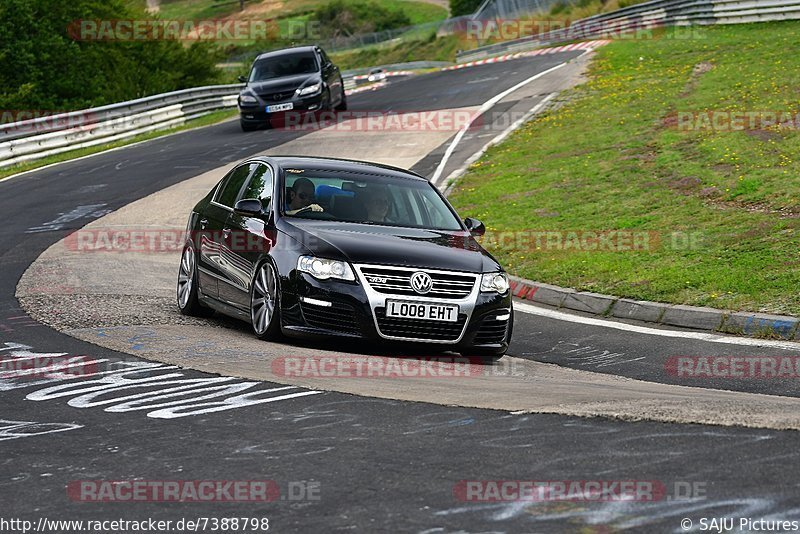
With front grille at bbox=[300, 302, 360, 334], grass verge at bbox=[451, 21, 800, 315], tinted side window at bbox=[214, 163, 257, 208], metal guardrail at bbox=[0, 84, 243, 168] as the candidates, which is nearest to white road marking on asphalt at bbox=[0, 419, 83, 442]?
front grille at bbox=[300, 302, 360, 334]

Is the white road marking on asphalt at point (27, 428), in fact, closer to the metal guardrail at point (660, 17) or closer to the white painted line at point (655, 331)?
the white painted line at point (655, 331)

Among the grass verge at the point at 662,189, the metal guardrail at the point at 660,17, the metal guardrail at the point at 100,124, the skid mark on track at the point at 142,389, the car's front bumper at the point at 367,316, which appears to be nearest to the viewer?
the skid mark on track at the point at 142,389

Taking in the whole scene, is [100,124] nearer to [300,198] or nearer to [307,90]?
[307,90]

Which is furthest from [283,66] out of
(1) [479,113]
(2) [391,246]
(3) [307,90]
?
(2) [391,246]

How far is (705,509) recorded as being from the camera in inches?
192

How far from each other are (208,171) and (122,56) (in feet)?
76.0

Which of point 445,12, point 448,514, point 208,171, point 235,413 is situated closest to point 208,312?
point 235,413

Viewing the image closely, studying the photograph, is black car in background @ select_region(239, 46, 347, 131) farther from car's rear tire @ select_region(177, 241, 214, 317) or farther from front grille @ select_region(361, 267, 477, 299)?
front grille @ select_region(361, 267, 477, 299)

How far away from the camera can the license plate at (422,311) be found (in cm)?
952

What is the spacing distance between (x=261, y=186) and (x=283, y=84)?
2022 centimetres

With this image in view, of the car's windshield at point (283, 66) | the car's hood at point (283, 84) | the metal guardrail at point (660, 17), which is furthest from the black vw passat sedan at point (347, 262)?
the metal guardrail at point (660, 17)

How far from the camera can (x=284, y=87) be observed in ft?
102

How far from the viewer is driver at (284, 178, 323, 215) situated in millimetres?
10742

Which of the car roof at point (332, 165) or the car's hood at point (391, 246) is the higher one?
the car roof at point (332, 165)
